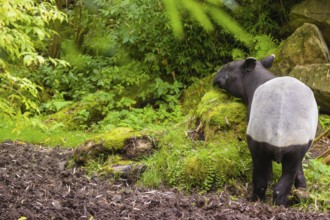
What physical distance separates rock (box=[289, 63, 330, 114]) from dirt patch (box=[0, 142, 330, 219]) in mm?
4705

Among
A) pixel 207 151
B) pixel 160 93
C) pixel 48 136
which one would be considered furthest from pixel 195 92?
pixel 207 151

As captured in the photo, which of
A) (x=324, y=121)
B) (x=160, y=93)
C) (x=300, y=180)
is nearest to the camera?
(x=300, y=180)

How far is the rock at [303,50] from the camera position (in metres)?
9.36

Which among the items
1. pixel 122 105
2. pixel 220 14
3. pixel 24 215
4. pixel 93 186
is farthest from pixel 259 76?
pixel 122 105

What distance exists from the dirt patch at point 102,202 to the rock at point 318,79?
470 cm

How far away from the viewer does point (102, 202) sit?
4312 mm

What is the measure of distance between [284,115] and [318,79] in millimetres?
4894

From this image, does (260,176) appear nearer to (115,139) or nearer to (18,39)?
(115,139)

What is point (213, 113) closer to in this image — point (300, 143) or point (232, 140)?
point (232, 140)

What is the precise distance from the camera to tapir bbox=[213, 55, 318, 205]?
437 centimetres

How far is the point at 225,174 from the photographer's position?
16.9 feet

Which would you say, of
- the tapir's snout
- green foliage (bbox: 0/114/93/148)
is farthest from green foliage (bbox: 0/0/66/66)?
green foliage (bbox: 0/114/93/148)

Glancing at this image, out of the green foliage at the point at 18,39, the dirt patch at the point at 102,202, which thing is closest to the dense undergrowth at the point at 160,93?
the dirt patch at the point at 102,202

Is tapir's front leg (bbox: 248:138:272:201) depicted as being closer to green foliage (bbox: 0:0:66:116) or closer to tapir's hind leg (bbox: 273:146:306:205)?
tapir's hind leg (bbox: 273:146:306:205)
